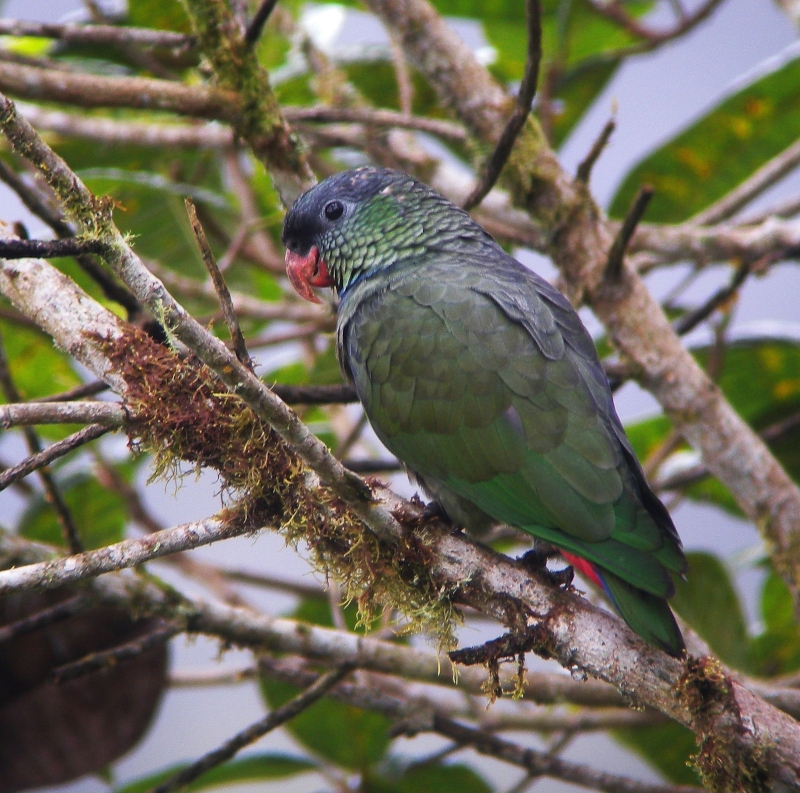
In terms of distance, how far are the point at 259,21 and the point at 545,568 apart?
1.62 m

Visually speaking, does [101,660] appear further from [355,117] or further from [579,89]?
[579,89]

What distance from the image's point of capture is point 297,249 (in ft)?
8.80

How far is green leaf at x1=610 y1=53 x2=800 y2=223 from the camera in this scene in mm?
3715

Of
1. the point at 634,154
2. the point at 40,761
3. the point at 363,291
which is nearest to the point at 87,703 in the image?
the point at 40,761

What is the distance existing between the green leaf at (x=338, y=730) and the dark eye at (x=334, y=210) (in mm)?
1771

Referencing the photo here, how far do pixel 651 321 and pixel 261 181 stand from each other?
2.48 metres

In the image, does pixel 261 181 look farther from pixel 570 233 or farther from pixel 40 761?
pixel 40 761

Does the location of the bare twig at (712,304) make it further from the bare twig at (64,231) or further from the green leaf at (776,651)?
the bare twig at (64,231)

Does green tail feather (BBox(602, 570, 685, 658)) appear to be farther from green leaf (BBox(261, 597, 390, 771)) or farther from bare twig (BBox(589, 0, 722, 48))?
bare twig (BBox(589, 0, 722, 48))

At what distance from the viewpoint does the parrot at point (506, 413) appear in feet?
6.54

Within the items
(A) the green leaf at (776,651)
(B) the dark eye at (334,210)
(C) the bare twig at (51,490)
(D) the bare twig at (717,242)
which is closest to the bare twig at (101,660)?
(C) the bare twig at (51,490)

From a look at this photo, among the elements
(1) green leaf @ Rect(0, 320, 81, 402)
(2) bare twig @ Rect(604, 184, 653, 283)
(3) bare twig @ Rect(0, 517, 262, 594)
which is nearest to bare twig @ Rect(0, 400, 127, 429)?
(3) bare twig @ Rect(0, 517, 262, 594)

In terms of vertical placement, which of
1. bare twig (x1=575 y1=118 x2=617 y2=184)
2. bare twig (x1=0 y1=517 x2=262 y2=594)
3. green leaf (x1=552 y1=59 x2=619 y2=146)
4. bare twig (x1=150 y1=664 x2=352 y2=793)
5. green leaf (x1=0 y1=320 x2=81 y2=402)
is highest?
green leaf (x1=552 y1=59 x2=619 y2=146)

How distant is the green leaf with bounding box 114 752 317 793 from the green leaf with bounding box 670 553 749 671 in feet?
5.12
